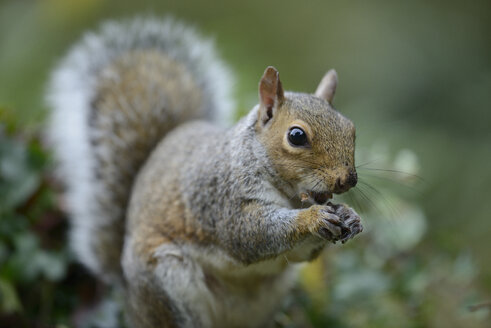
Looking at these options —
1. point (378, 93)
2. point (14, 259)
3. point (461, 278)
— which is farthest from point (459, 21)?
point (14, 259)

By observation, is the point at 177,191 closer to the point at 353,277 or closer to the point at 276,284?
the point at 276,284

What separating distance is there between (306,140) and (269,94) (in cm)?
19

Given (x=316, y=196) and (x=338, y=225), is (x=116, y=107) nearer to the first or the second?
(x=316, y=196)

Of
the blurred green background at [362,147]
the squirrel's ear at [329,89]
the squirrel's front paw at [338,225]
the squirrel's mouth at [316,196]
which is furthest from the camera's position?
the blurred green background at [362,147]

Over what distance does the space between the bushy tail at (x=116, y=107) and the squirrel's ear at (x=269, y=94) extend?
0.71m

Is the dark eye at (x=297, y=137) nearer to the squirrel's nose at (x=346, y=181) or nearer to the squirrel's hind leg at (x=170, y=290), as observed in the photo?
the squirrel's nose at (x=346, y=181)

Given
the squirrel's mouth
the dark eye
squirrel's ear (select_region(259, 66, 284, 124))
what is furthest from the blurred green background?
squirrel's ear (select_region(259, 66, 284, 124))

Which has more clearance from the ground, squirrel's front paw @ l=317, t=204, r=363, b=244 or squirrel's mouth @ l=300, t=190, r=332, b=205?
squirrel's mouth @ l=300, t=190, r=332, b=205

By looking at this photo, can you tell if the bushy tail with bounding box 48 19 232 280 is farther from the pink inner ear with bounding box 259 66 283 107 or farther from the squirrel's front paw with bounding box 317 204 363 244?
the squirrel's front paw with bounding box 317 204 363 244

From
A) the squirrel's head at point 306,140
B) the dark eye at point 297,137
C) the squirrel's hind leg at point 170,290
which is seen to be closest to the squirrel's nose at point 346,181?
the squirrel's head at point 306,140

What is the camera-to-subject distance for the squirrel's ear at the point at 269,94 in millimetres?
1484

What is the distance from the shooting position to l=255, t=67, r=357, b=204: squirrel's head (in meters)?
1.41

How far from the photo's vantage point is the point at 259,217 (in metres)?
1.55

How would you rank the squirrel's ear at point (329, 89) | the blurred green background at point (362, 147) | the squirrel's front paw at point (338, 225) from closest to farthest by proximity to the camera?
the squirrel's front paw at point (338, 225) → the squirrel's ear at point (329, 89) → the blurred green background at point (362, 147)
